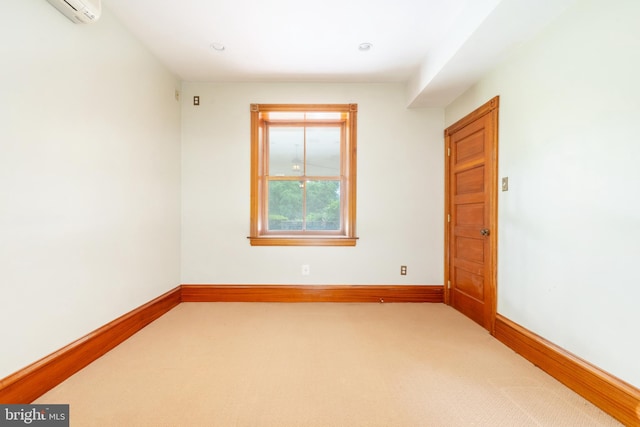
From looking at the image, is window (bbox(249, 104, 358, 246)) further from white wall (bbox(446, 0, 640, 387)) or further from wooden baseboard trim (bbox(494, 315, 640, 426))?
wooden baseboard trim (bbox(494, 315, 640, 426))

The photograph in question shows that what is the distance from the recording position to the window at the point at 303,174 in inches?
135

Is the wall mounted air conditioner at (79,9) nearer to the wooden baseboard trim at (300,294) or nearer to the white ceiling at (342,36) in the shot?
the white ceiling at (342,36)

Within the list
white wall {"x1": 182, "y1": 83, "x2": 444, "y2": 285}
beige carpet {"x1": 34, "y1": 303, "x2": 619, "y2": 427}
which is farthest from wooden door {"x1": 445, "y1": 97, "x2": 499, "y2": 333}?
beige carpet {"x1": 34, "y1": 303, "x2": 619, "y2": 427}

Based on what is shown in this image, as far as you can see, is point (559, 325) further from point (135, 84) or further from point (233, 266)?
point (135, 84)

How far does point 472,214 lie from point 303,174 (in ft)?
6.21

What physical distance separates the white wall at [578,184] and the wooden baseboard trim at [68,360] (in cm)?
301

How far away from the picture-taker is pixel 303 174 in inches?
135

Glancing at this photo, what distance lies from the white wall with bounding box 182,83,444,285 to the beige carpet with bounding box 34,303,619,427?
0.78m

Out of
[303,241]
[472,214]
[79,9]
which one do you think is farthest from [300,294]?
[79,9]

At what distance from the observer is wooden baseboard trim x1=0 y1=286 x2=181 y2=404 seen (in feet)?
4.64

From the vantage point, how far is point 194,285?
3.24 m

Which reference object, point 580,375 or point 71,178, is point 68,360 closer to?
point 71,178

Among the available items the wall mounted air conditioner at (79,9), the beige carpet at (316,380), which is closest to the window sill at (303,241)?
the beige carpet at (316,380)

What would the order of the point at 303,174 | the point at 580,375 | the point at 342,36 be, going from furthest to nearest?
1. the point at 303,174
2. the point at 342,36
3. the point at 580,375
